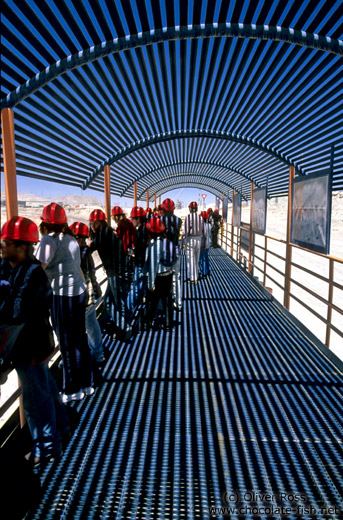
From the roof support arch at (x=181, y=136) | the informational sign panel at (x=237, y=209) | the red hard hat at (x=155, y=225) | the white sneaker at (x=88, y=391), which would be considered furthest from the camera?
the informational sign panel at (x=237, y=209)

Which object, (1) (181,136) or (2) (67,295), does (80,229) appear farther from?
(1) (181,136)

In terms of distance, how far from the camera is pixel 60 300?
9.64ft

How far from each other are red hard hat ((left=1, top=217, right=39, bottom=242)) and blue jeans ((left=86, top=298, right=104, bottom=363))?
4.54ft

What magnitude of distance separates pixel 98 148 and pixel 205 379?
443 cm

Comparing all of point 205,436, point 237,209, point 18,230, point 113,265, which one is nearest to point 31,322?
point 18,230

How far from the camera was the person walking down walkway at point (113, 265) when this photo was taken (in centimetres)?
426

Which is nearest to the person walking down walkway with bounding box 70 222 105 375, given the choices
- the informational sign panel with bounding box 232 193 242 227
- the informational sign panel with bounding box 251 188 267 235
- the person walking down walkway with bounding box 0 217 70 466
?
the person walking down walkway with bounding box 0 217 70 466

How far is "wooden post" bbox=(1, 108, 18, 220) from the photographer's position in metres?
2.62

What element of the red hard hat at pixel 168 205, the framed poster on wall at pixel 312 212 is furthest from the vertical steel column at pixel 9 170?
the red hard hat at pixel 168 205

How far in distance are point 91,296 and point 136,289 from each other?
246cm

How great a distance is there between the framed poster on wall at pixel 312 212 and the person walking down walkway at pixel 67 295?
2963 millimetres

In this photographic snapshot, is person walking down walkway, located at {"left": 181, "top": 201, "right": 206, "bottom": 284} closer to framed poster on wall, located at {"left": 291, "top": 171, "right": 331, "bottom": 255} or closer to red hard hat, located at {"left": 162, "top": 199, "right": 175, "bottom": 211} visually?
red hard hat, located at {"left": 162, "top": 199, "right": 175, "bottom": 211}

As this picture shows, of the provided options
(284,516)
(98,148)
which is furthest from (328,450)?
(98,148)

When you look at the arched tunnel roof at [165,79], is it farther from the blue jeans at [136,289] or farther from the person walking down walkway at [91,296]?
A: the blue jeans at [136,289]
